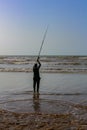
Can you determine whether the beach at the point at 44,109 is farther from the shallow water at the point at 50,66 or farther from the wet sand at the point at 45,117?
the shallow water at the point at 50,66

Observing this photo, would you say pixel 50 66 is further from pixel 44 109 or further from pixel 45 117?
pixel 45 117

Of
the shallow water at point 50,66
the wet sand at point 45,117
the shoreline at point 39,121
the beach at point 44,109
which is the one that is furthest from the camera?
the shallow water at point 50,66

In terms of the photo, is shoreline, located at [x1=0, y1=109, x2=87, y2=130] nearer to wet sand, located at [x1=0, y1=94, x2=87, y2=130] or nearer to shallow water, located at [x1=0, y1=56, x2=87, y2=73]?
wet sand, located at [x1=0, y1=94, x2=87, y2=130]

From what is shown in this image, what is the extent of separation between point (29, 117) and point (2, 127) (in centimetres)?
154

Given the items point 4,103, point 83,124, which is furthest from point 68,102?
point 83,124

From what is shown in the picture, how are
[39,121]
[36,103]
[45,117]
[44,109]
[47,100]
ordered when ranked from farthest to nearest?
[47,100]
[36,103]
[44,109]
[45,117]
[39,121]

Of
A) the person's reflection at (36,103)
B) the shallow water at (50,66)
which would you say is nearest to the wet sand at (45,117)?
the person's reflection at (36,103)

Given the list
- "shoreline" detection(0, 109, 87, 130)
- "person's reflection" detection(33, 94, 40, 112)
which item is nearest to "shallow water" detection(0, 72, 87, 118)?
"person's reflection" detection(33, 94, 40, 112)

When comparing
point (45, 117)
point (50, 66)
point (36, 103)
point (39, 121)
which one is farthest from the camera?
point (50, 66)

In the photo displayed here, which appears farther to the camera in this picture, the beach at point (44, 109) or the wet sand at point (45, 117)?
the beach at point (44, 109)

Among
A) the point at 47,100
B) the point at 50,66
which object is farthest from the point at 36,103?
the point at 50,66

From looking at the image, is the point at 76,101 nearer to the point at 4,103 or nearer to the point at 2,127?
the point at 4,103

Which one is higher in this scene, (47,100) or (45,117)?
(45,117)

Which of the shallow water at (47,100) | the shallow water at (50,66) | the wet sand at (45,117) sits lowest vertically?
the shallow water at (50,66)
